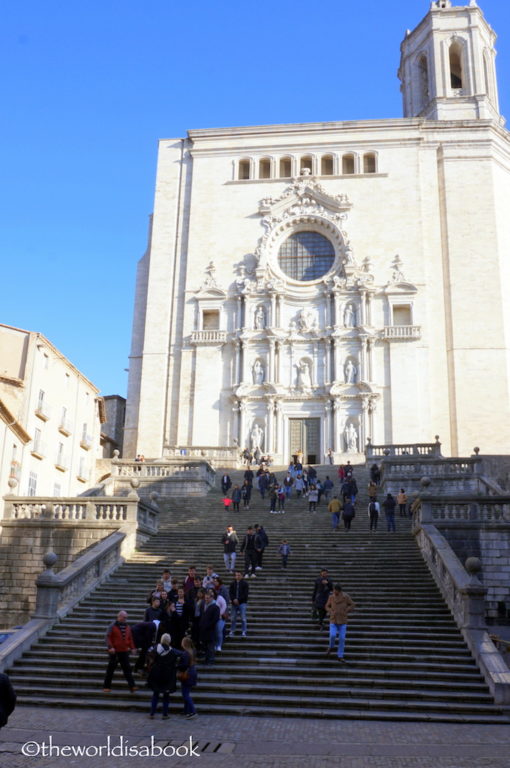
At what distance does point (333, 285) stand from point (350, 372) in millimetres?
4599

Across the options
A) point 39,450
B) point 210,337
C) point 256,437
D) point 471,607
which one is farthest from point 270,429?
point 471,607

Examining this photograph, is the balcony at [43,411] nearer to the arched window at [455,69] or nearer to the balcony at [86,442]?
the balcony at [86,442]

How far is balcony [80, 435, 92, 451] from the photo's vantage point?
38.4 metres

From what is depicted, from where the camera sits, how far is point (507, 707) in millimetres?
10609

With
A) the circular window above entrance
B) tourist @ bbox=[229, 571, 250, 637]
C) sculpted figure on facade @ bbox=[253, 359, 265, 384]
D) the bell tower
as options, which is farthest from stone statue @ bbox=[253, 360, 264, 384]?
tourist @ bbox=[229, 571, 250, 637]

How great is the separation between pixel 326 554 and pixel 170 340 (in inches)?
857

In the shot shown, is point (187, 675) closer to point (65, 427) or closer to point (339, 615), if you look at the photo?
point (339, 615)

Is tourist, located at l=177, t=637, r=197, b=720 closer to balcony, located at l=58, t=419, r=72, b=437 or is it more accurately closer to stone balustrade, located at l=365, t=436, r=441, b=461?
stone balustrade, located at l=365, t=436, r=441, b=461

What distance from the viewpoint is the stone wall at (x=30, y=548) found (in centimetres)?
1834

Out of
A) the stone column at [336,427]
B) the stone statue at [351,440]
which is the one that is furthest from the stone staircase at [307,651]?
the stone column at [336,427]

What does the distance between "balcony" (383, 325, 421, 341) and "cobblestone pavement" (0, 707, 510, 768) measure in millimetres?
26083

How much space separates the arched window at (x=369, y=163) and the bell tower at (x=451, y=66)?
4587mm

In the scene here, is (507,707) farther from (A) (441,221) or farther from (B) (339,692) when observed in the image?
(A) (441,221)

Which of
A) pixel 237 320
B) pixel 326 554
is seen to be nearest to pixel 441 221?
pixel 237 320
